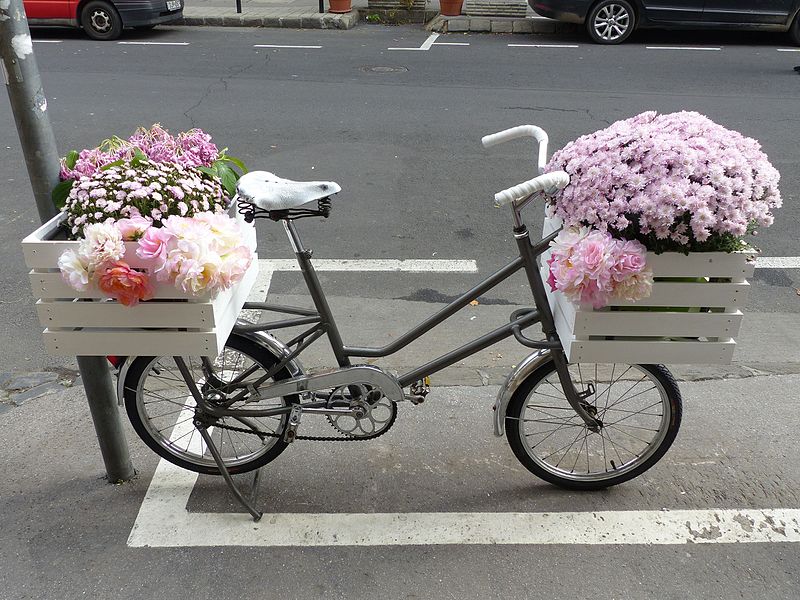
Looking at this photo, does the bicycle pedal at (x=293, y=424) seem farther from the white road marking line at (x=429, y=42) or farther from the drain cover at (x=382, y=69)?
the white road marking line at (x=429, y=42)

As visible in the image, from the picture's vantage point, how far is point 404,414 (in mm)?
3557

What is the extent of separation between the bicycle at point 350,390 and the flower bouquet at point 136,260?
9.1 inches

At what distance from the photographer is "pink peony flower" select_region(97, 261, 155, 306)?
7.41ft

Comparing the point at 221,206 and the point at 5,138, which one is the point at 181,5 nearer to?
the point at 5,138

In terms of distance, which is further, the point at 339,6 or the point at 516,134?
the point at 339,6

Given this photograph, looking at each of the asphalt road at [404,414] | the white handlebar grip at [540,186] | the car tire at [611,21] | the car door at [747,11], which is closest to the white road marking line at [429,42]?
the asphalt road at [404,414]

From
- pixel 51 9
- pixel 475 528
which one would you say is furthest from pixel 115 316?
pixel 51 9

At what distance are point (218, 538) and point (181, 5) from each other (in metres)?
13.9

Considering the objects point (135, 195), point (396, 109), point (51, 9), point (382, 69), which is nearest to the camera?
point (135, 195)

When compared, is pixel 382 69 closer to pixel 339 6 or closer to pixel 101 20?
pixel 339 6

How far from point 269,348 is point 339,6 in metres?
14.4

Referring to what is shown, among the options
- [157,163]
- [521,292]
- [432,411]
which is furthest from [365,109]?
[157,163]

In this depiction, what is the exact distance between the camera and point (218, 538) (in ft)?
9.18

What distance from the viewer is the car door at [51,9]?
13.1 metres
